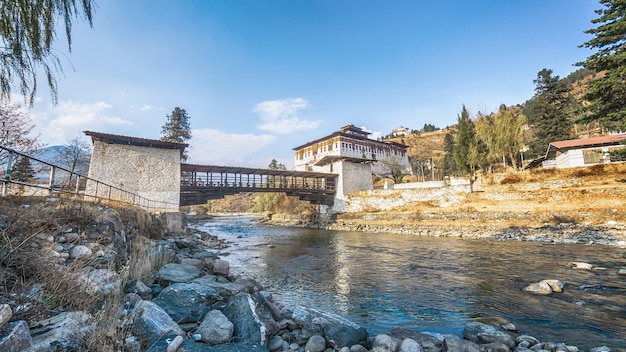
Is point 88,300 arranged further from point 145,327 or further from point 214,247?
point 214,247

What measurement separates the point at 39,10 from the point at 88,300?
3.65 meters

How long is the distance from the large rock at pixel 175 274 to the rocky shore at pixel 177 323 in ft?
0.06

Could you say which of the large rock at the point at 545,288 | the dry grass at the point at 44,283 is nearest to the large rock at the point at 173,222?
the dry grass at the point at 44,283

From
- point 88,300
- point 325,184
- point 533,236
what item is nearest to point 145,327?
point 88,300

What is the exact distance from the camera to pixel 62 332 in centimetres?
214

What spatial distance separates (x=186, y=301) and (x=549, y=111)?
4498cm

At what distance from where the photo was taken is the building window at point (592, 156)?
25.2 m

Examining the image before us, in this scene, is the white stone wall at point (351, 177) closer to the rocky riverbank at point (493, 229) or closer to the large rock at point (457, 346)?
the rocky riverbank at point (493, 229)

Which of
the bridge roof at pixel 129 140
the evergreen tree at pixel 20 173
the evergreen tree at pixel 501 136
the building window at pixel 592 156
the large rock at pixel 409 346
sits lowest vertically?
the large rock at pixel 409 346

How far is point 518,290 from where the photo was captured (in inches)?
276

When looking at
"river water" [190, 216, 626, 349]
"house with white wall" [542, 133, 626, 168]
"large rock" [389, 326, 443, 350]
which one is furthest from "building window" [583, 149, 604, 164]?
"large rock" [389, 326, 443, 350]

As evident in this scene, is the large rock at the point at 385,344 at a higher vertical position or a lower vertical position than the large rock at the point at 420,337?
higher

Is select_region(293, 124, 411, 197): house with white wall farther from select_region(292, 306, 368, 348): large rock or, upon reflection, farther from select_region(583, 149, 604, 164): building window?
select_region(292, 306, 368, 348): large rock

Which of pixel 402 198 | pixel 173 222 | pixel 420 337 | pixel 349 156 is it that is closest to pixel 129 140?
pixel 173 222
